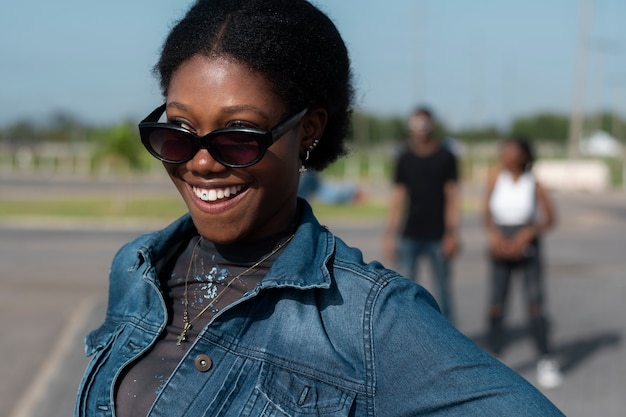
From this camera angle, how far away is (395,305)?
170 cm

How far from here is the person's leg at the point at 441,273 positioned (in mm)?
7010

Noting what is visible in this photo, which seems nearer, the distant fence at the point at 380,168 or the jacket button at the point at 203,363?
the jacket button at the point at 203,363

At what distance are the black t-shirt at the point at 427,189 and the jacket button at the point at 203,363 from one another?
5435 mm

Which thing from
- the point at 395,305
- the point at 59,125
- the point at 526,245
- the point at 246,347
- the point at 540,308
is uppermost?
the point at 395,305

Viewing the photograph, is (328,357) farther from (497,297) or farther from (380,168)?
(380,168)

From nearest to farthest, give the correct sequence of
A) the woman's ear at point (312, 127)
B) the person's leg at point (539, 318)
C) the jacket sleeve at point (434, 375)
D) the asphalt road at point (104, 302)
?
the jacket sleeve at point (434, 375)
the woman's ear at point (312, 127)
the asphalt road at point (104, 302)
the person's leg at point (539, 318)

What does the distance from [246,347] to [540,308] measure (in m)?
5.38

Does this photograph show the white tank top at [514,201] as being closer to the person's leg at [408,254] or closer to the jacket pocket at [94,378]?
the person's leg at [408,254]

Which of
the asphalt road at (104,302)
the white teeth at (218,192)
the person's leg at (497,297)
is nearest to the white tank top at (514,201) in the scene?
the person's leg at (497,297)

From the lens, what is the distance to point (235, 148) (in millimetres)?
1851

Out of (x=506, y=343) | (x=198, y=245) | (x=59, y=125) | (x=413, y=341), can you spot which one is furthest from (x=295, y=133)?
(x=59, y=125)

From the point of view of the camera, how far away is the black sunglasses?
72.5 inches

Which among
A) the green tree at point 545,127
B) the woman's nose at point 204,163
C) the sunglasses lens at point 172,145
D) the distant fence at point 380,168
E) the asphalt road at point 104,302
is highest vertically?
the sunglasses lens at point 172,145

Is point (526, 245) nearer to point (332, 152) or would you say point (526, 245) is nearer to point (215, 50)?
point (332, 152)
